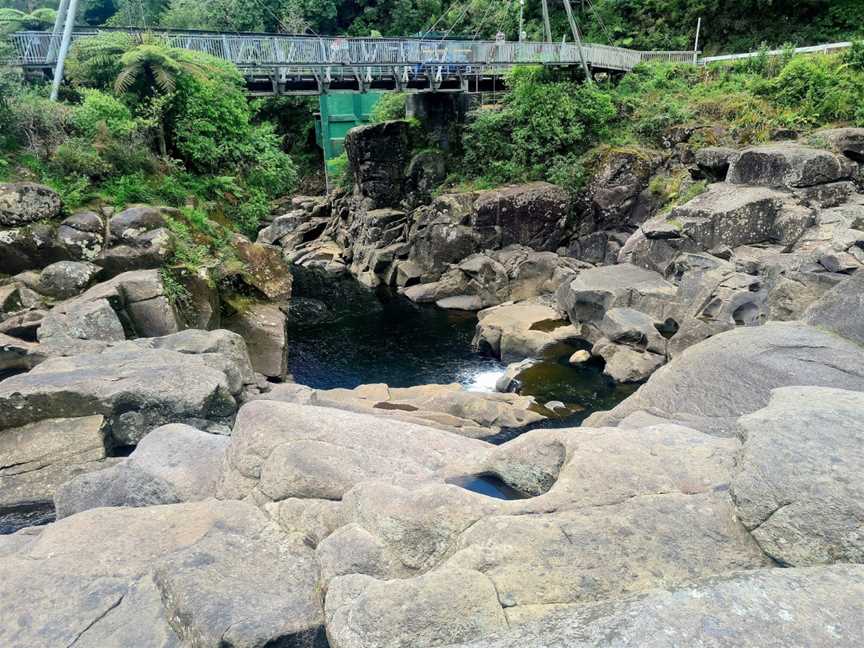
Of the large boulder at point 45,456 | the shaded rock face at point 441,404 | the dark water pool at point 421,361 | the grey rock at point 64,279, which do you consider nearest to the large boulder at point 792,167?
the dark water pool at point 421,361

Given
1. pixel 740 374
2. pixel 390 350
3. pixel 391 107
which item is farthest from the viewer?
pixel 391 107

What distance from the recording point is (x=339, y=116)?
166ft

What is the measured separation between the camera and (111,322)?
14117 millimetres

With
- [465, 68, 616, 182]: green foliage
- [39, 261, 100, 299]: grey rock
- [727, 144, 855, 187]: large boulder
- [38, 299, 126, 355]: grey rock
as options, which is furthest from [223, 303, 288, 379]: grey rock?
[465, 68, 616, 182]: green foliage

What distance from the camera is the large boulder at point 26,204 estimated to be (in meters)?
14.8

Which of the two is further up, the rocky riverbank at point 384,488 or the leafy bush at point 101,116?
the leafy bush at point 101,116

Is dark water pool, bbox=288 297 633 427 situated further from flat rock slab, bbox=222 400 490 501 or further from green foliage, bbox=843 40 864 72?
green foliage, bbox=843 40 864 72

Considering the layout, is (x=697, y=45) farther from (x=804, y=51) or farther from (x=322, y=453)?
(x=322, y=453)

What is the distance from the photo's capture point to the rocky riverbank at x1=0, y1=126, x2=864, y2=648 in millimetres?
4371

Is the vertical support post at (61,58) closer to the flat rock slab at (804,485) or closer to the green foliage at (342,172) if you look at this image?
the flat rock slab at (804,485)

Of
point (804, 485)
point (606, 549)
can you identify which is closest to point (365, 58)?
point (606, 549)

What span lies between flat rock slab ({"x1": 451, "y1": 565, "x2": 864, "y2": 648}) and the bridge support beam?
34497 millimetres

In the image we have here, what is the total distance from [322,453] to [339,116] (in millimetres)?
48039

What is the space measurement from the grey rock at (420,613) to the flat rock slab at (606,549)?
196 millimetres
